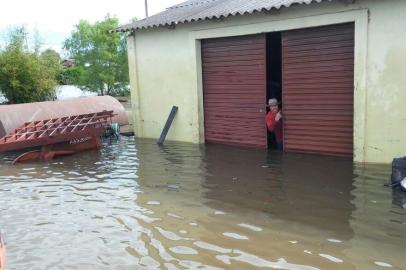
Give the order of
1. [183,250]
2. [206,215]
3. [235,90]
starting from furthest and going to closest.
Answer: [235,90]
[206,215]
[183,250]

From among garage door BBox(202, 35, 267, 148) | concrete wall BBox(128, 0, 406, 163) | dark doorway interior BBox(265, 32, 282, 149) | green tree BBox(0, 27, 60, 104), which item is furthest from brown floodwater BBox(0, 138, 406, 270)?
green tree BBox(0, 27, 60, 104)

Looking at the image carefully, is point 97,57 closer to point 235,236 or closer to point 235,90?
point 235,90

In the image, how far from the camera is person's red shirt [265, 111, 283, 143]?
1026cm

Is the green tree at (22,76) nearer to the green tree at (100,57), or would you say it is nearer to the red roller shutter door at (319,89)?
the green tree at (100,57)

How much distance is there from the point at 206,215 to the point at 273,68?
6.07m

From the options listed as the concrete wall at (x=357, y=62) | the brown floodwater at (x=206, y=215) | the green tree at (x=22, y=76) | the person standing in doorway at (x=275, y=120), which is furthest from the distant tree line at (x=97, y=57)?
the brown floodwater at (x=206, y=215)

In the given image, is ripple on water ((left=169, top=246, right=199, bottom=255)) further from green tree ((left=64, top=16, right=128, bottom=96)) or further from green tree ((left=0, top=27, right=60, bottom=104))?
green tree ((left=64, top=16, right=128, bottom=96))

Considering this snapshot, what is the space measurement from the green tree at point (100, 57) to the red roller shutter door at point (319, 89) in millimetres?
19112

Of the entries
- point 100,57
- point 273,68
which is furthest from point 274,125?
point 100,57

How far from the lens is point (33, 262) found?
488cm

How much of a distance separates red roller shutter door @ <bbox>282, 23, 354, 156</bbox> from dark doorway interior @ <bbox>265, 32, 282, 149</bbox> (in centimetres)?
81

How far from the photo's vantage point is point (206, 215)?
20.4 ft

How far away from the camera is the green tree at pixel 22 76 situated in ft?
57.3

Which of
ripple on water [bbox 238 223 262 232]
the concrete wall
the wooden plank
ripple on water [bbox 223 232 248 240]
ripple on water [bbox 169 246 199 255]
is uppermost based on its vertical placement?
the concrete wall
